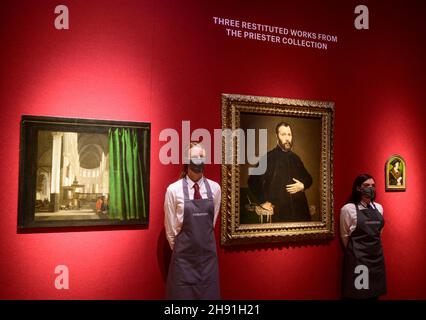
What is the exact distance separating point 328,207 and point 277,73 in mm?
1660

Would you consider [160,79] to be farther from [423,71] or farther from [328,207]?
[423,71]

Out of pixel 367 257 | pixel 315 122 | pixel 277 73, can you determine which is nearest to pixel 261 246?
pixel 367 257

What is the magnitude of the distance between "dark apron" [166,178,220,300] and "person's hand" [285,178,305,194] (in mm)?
1168

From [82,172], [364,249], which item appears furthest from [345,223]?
Answer: [82,172]

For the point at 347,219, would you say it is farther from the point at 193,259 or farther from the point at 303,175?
the point at 193,259

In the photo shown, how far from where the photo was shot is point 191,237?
3471 mm

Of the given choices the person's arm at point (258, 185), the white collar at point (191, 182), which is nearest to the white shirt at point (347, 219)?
the person's arm at point (258, 185)

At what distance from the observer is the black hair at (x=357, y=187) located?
14.7 ft

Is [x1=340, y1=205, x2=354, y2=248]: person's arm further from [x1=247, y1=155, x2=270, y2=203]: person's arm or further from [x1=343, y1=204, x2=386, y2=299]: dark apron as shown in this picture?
[x1=247, y1=155, x2=270, y2=203]: person's arm

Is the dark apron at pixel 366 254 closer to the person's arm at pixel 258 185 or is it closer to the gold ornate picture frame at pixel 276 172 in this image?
the gold ornate picture frame at pixel 276 172

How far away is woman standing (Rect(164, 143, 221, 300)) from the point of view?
346 cm

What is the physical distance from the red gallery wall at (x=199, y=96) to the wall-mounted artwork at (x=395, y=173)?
0.10m

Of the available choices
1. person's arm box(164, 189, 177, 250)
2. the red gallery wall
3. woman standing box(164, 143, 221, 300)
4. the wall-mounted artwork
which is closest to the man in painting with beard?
the red gallery wall

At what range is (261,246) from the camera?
419cm
